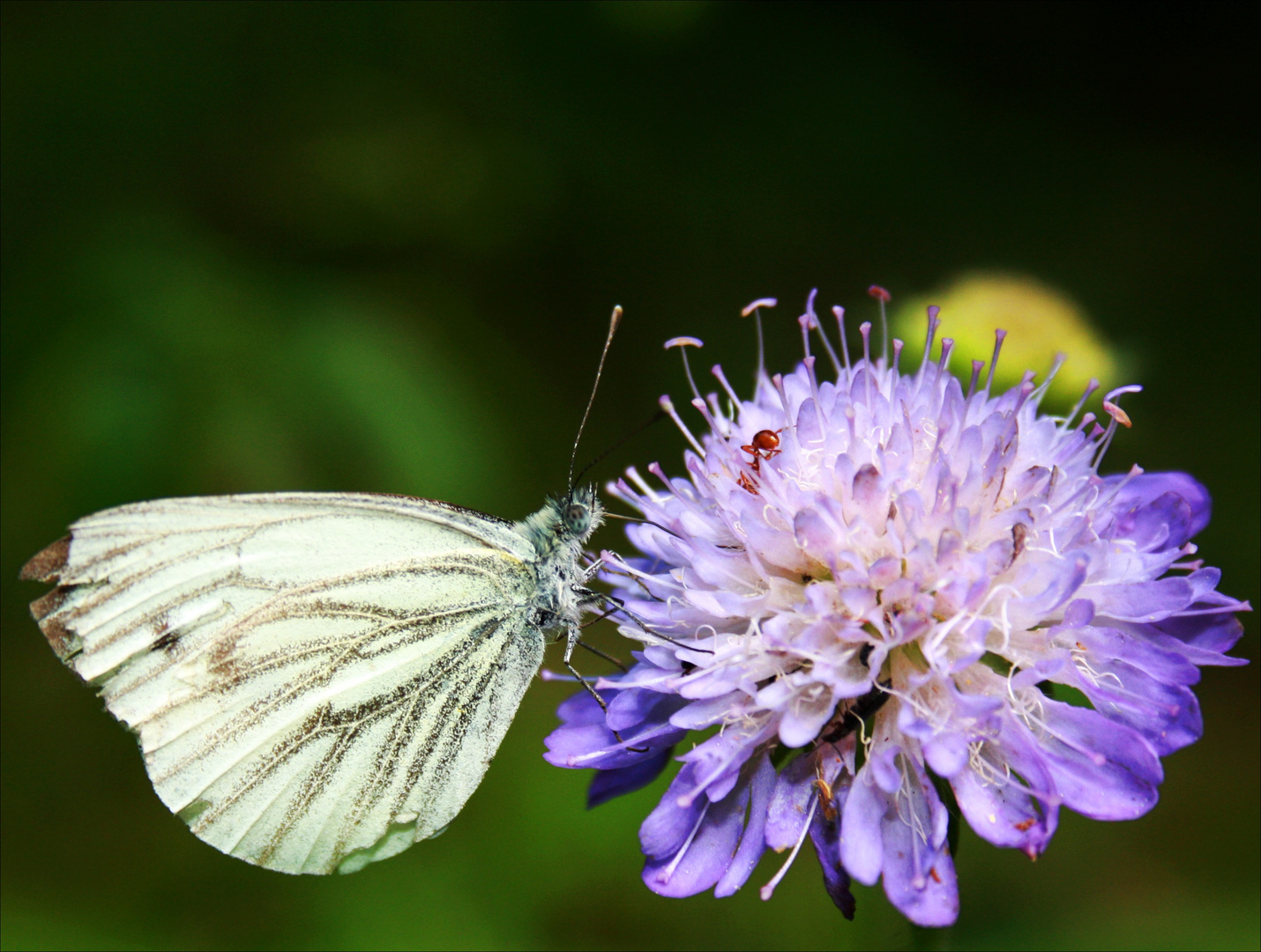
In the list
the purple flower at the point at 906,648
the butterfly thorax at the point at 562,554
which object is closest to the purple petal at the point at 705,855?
the purple flower at the point at 906,648

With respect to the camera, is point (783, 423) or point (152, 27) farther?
point (152, 27)

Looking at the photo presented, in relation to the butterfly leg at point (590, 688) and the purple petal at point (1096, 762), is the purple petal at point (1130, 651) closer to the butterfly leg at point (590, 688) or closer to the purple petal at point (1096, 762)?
the purple petal at point (1096, 762)

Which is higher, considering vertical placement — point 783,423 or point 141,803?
point 783,423

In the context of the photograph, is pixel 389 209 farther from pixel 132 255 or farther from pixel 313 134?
pixel 132 255

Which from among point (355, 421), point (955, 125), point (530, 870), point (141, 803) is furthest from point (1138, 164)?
point (141, 803)

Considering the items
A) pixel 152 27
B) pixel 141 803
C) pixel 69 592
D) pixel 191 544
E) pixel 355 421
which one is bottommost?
pixel 141 803

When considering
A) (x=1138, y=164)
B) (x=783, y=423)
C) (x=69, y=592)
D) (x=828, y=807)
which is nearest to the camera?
(x=828, y=807)

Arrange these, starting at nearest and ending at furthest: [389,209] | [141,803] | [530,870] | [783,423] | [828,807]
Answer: [828,807] < [783,423] < [530,870] < [141,803] < [389,209]
